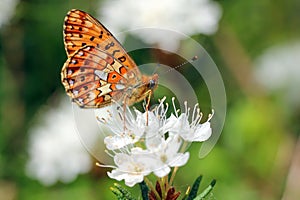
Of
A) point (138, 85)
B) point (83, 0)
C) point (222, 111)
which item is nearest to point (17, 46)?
→ point (83, 0)

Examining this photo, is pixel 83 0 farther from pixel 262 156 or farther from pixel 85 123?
pixel 262 156

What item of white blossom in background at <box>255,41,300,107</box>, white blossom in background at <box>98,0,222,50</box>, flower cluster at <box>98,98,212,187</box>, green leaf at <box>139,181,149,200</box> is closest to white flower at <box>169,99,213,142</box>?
flower cluster at <box>98,98,212,187</box>

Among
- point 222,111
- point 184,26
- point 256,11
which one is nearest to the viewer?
point 222,111

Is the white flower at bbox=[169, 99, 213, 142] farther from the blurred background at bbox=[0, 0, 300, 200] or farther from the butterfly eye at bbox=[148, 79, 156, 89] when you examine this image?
the blurred background at bbox=[0, 0, 300, 200]

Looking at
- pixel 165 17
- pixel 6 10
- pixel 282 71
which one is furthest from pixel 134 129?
pixel 282 71

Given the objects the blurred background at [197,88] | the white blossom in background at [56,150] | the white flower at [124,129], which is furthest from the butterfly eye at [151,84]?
the white blossom in background at [56,150]
